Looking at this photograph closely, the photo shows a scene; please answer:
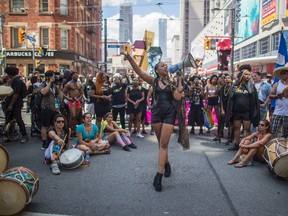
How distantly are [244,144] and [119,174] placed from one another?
240cm

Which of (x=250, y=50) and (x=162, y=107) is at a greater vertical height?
(x=250, y=50)

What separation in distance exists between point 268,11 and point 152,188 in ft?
102

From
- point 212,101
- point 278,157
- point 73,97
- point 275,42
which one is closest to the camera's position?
point 278,157

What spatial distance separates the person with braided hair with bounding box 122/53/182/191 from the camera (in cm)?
447

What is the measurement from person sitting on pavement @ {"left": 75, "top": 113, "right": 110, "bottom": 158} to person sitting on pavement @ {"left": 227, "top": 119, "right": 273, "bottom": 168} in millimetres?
2671

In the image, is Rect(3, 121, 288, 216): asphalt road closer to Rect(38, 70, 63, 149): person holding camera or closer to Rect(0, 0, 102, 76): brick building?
Rect(38, 70, 63, 149): person holding camera

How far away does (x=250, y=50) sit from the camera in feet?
125

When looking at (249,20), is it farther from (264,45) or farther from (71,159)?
(71,159)

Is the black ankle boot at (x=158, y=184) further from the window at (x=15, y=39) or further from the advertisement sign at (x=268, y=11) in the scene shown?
the window at (x=15, y=39)

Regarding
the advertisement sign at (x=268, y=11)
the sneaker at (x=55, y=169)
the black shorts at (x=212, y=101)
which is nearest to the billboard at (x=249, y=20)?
the advertisement sign at (x=268, y=11)

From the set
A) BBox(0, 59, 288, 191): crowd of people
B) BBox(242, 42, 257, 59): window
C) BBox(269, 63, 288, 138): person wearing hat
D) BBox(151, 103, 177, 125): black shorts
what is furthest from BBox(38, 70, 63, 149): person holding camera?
BBox(242, 42, 257, 59): window

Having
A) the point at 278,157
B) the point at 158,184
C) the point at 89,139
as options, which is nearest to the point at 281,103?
the point at 278,157

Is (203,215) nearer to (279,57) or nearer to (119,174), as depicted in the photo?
(119,174)

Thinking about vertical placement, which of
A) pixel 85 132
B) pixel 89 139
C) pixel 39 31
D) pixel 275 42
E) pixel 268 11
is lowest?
pixel 89 139
